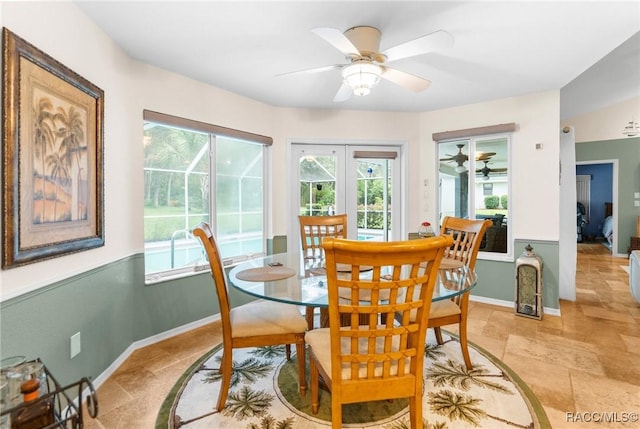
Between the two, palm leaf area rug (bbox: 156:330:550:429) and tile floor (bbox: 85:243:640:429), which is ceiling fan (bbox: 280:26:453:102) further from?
tile floor (bbox: 85:243:640:429)

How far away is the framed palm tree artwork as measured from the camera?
55.2 inches

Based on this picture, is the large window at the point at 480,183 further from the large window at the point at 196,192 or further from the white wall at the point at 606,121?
the white wall at the point at 606,121

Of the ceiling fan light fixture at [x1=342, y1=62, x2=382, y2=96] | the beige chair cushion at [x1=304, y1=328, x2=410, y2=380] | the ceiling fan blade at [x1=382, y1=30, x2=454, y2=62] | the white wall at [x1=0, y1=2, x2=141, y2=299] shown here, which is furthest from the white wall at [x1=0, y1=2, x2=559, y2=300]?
the ceiling fan blade at [x1=382, y1=30, x2=454, y2=62]

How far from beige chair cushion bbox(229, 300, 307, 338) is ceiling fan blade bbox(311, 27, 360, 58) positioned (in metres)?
1.63

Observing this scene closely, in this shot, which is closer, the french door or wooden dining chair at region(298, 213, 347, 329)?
wooden dining chair at region(298, 213, 347, 329)

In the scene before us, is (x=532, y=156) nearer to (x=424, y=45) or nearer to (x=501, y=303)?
(x=501, y=303)

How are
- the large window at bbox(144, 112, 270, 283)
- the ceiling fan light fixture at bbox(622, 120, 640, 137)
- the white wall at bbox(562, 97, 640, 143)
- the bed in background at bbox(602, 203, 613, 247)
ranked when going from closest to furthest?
1. the large window at bbox(144, 112, 270, 283)
2. the ceiling fan light fixture at bbox(622, 120, 640, 137)
3. the white wall at bbox(562, 97, 640, 143)
4. the bed in background at bbox(602, 203, 613, 247)

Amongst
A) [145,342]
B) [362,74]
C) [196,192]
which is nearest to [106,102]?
[196,192]

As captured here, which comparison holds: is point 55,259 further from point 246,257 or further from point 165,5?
point 246,257

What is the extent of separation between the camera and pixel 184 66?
270 cm

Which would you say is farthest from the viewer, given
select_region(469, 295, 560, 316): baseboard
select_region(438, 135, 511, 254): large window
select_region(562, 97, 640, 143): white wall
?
select_region(562, 97, 640, 143): white wall

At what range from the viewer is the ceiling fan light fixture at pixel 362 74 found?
206cm

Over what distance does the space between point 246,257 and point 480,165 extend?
305cm

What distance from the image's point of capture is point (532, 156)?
137 inches
